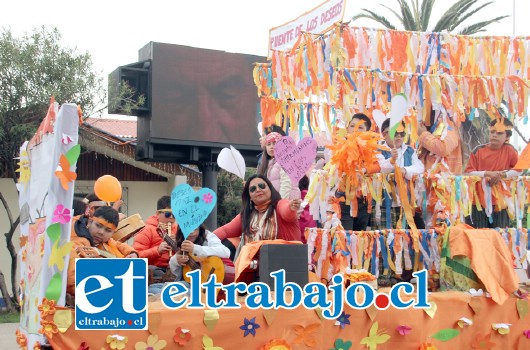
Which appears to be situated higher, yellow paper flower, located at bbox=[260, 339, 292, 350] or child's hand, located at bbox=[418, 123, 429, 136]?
child's hand, located at bbox=[418, 123, 429, 136]

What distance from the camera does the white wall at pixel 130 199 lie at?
12.5 m

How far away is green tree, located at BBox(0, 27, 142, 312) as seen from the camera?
34.4 feet

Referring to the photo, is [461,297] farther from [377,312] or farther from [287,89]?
[287,89]

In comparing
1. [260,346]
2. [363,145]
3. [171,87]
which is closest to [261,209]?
[363,145]

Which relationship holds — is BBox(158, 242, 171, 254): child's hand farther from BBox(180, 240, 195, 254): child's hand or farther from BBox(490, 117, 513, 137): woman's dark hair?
BBox(490, 117, 513, 137): woman's dark hair

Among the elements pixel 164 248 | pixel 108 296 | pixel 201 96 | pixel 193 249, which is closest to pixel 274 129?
pixel 164 248

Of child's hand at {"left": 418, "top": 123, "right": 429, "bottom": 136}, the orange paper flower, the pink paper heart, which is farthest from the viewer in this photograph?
child's hand at {"left": 418, "top": 123, "right": 429, "bottom": 136}

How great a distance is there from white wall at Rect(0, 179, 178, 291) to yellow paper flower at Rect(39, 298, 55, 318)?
9308mm

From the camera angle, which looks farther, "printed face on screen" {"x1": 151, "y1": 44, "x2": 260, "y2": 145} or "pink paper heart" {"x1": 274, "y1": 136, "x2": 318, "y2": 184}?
"printed face on screen" {"x1": 151, "y1": 44, "x2": 260, "y2": 145}

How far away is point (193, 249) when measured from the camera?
483cm

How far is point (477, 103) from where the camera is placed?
18.4ft

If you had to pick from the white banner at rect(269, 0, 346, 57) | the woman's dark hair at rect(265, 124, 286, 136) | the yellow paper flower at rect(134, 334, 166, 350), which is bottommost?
the yellow paper flower at rect(134, 334, 166, 350)

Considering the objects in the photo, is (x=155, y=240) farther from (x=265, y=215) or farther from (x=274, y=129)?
(x=274, y=129)

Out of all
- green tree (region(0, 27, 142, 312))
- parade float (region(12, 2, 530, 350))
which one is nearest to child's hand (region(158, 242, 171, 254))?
parade float (region(12, 2, 530, 350))
